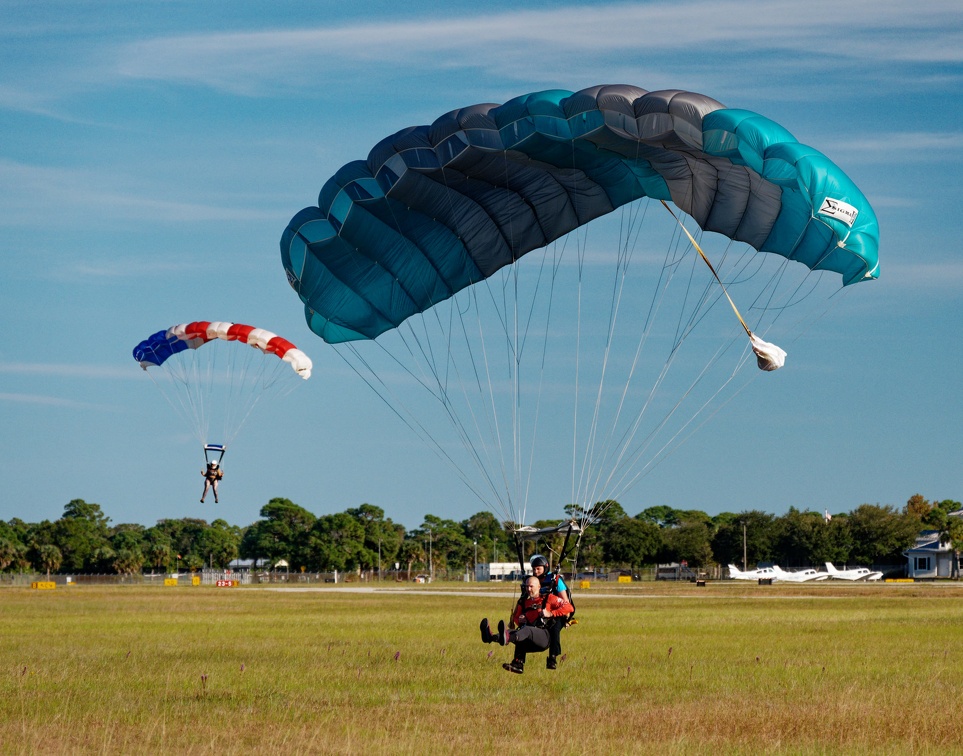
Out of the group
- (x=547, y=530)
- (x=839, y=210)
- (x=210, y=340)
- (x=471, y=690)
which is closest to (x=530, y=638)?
(x=547, y=530)

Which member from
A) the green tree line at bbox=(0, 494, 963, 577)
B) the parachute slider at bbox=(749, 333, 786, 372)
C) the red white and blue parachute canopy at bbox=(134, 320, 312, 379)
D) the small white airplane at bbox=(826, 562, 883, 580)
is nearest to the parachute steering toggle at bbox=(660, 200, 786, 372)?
the parachute slider at bbox=(749, 333, 786, 372)

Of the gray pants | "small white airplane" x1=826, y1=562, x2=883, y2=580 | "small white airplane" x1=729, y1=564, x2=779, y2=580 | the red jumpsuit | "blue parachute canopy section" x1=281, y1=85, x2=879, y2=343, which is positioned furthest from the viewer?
"small white airplane" x1=826, y1=562, x2=883, y2=580

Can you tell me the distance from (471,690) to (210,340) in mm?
20978

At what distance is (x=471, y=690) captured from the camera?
1677 centimetres

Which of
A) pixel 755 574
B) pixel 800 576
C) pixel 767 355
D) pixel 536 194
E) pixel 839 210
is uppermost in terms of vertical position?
pixel 536 194

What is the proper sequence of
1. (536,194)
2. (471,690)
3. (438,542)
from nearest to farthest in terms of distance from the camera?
(471,690), (536,194), (438,542)

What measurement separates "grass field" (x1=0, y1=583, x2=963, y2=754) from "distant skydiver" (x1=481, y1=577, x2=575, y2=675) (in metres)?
0.80

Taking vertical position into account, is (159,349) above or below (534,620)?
above

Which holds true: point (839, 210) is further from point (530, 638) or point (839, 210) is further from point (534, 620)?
point (530, 638)

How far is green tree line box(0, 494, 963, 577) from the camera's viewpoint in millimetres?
108062

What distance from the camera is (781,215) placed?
16.6 metres

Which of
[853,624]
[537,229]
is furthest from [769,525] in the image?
[537,229]

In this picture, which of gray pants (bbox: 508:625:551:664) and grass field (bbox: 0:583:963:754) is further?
gray pants (bbox: 508:625:551:664)

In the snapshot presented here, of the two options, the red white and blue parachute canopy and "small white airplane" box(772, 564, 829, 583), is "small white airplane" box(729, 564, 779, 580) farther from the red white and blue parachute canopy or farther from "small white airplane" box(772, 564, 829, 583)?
the red white and blue parachute canopy
